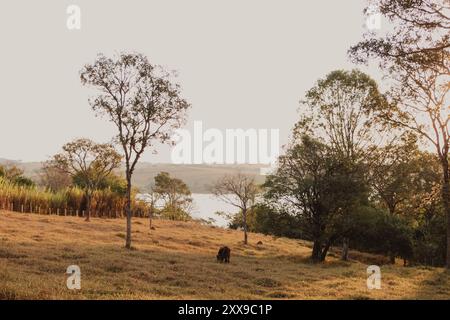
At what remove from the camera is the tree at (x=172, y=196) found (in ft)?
287

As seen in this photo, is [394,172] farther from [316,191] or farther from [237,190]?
[237,190]

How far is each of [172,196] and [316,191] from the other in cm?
5100

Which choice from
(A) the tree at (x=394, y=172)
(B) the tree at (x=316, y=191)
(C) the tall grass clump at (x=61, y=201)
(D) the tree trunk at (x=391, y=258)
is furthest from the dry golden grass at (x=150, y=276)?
(D) the tree trunk at (x=391, y=258)

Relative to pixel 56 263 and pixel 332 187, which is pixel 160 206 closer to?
pixel 332 187

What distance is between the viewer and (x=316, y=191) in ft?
143

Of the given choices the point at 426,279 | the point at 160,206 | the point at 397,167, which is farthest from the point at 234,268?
the point at 160,206

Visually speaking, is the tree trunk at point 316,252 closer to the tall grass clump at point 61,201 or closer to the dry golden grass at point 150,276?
the dry golden grass at point 150,276

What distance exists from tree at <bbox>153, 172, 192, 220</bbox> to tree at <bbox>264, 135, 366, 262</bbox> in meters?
44.6

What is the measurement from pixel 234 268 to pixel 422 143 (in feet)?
65.0

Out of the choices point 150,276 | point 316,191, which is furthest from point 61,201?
point 150,276

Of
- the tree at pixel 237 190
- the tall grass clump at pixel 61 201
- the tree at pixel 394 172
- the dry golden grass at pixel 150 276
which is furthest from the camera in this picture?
the tall grass clump at pixel 61 201

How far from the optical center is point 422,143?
1563 inches

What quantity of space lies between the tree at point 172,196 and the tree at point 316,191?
146ft

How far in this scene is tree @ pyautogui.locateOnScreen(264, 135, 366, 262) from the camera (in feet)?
141
